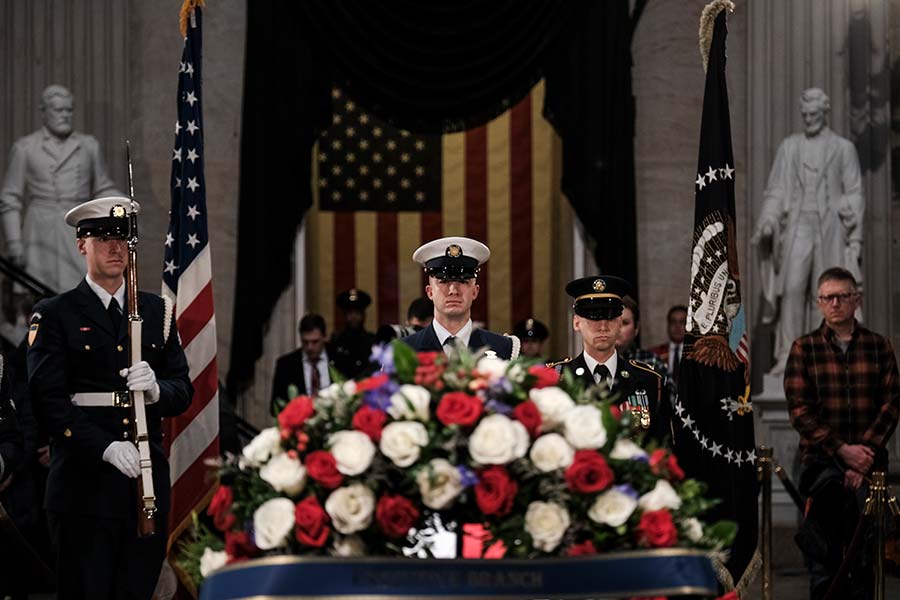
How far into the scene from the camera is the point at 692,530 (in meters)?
3.30

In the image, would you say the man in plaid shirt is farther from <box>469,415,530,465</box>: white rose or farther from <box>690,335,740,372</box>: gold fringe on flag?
<box>469,415,530,465</box>: white rose

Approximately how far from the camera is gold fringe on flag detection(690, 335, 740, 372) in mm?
7477

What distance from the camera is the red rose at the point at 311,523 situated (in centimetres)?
314

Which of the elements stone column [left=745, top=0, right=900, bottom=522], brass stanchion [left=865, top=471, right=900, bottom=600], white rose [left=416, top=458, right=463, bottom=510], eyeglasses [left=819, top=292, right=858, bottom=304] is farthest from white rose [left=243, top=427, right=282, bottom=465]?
stone column [left=745, top=0, right=900, bottom=522]

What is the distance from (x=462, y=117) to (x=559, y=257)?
1.92 meters

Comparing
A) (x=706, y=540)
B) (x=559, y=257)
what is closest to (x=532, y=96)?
(x=559, y=257)

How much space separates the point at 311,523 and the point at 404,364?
1.36ft

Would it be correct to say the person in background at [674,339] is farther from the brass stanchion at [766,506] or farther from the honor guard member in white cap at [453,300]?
the honor guard member in white cap at [453,300]

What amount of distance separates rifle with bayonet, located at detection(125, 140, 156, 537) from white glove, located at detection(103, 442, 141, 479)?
2cm

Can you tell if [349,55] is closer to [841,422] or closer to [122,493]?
[841,422]

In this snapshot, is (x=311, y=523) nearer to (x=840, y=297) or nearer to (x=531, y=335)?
(x=840, y=297)

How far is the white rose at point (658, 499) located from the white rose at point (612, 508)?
0.05m

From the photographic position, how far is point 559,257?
1272 cm

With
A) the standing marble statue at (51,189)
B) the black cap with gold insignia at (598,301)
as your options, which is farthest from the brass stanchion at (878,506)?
the standing marble statue at (51,189)
